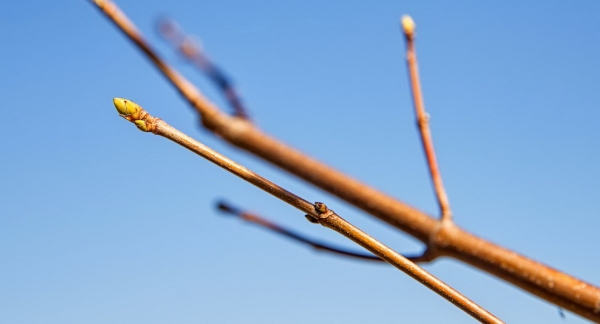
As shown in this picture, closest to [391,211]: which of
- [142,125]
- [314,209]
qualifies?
[314,209]

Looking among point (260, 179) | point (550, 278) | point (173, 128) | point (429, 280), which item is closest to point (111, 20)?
point (173, 128)

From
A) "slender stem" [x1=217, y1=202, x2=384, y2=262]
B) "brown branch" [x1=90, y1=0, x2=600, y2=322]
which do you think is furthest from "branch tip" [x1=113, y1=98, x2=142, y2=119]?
"slender stem" [x1=217, y1=202, x2=384, y2=262]

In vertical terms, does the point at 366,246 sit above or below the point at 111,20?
below

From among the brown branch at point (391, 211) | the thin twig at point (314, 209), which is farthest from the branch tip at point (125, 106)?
the brown branch at point (391, 211)

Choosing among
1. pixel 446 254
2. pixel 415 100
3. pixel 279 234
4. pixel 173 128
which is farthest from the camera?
pixel 279 234

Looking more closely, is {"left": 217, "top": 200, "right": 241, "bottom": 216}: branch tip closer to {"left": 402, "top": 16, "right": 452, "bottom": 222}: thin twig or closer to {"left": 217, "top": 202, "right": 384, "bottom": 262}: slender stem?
{"left": 217, "top": 202, "right": 384, "bottom": 262}: slender stem

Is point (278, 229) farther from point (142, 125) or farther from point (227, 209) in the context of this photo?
point (142, 125)

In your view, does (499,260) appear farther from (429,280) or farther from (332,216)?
(332,216)
